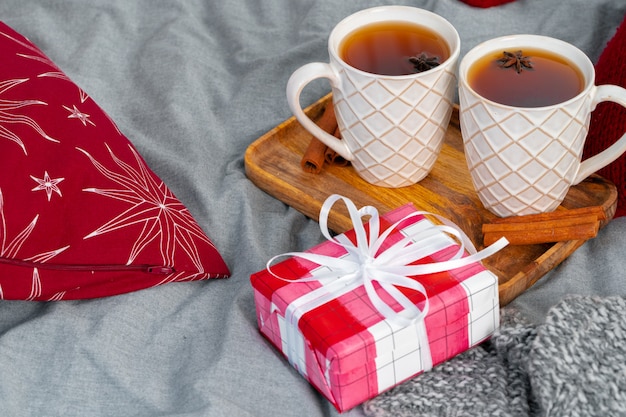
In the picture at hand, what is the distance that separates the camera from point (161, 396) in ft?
2.66

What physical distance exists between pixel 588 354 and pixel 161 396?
40 cm

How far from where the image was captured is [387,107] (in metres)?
0.93

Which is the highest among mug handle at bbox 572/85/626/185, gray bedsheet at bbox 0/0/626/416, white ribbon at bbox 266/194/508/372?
mug handle at bbox 572/85/626/185

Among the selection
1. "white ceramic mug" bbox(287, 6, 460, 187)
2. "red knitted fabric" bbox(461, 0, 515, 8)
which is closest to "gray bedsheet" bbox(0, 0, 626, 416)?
"red knitted fabric" bbox(461, 0, 515, 8)

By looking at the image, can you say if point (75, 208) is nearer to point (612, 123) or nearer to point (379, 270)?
point (379, 270)

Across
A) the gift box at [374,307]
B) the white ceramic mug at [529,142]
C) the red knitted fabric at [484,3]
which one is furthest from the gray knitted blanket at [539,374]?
the red knitted fabric at [484,3]

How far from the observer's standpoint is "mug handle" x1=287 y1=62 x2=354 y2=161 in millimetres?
944

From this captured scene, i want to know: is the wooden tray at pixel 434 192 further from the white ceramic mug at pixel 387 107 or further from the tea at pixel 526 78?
the tea at pixel 526 78

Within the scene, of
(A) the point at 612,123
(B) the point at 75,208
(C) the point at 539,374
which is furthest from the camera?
(A) the point at 612,123

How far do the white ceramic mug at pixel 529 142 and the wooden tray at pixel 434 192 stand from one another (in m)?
0.04

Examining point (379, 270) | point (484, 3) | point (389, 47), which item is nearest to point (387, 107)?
point (389, 47)

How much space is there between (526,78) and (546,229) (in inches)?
6.5

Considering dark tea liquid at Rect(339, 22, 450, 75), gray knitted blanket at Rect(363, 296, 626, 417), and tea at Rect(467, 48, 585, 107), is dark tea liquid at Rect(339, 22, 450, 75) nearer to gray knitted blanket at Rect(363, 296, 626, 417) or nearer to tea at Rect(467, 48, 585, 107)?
tea at Rect(467, 48, 585, 107)

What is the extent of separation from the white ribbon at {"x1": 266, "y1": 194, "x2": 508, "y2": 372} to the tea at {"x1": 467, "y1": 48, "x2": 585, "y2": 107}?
0.15 meters
